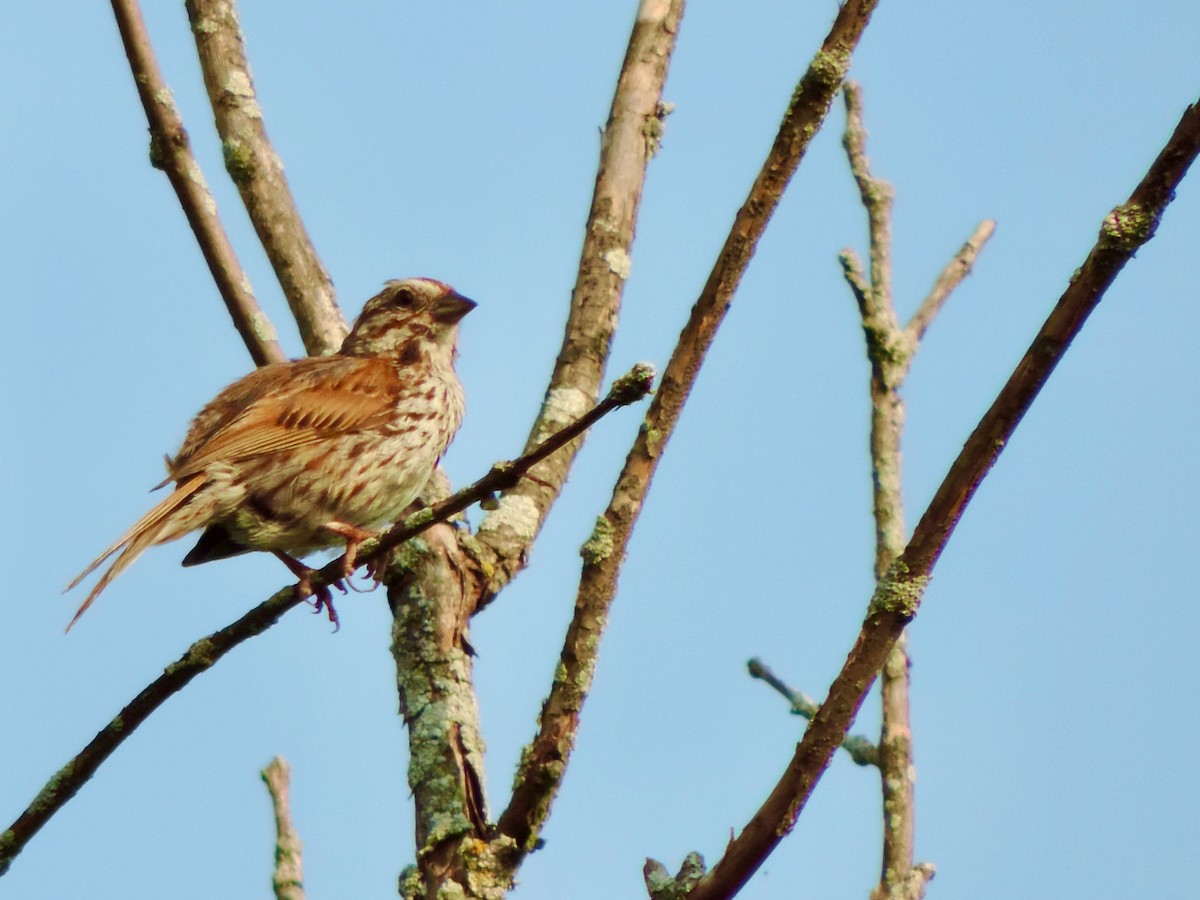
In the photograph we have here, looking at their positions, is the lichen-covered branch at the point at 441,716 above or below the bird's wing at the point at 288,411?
below

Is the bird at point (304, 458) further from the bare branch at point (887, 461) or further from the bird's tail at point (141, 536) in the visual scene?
the bare branch at point (887, 461)

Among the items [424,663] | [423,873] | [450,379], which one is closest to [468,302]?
[450,379]

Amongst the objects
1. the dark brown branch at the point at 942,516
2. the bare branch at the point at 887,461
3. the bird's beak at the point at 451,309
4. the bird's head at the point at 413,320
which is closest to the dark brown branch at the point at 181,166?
the bird's head at the point at 413,320

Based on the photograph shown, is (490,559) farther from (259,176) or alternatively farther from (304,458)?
(259,176)

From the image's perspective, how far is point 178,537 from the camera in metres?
5.16

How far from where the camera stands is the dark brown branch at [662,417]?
3307 millimetres

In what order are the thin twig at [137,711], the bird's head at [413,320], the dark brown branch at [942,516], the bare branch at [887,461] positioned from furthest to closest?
1. the bird's head at [413,320]
2. the bare branch at [887,461]
3. the thin twig at [137,711]
4. the dark brown branch at [942,516]

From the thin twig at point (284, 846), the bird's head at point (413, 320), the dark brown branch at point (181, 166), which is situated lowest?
the thin twig at point (284, 846)

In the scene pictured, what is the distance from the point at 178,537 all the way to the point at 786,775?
299 cm

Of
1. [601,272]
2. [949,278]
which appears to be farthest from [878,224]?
[601,272]

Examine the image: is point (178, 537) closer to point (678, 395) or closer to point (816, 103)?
point (678, 395)

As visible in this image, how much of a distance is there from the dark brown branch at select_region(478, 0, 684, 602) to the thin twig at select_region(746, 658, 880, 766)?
32.8 inches

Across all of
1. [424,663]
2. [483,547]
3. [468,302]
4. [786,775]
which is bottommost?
[786,775]

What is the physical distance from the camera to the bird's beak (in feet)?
21.5
